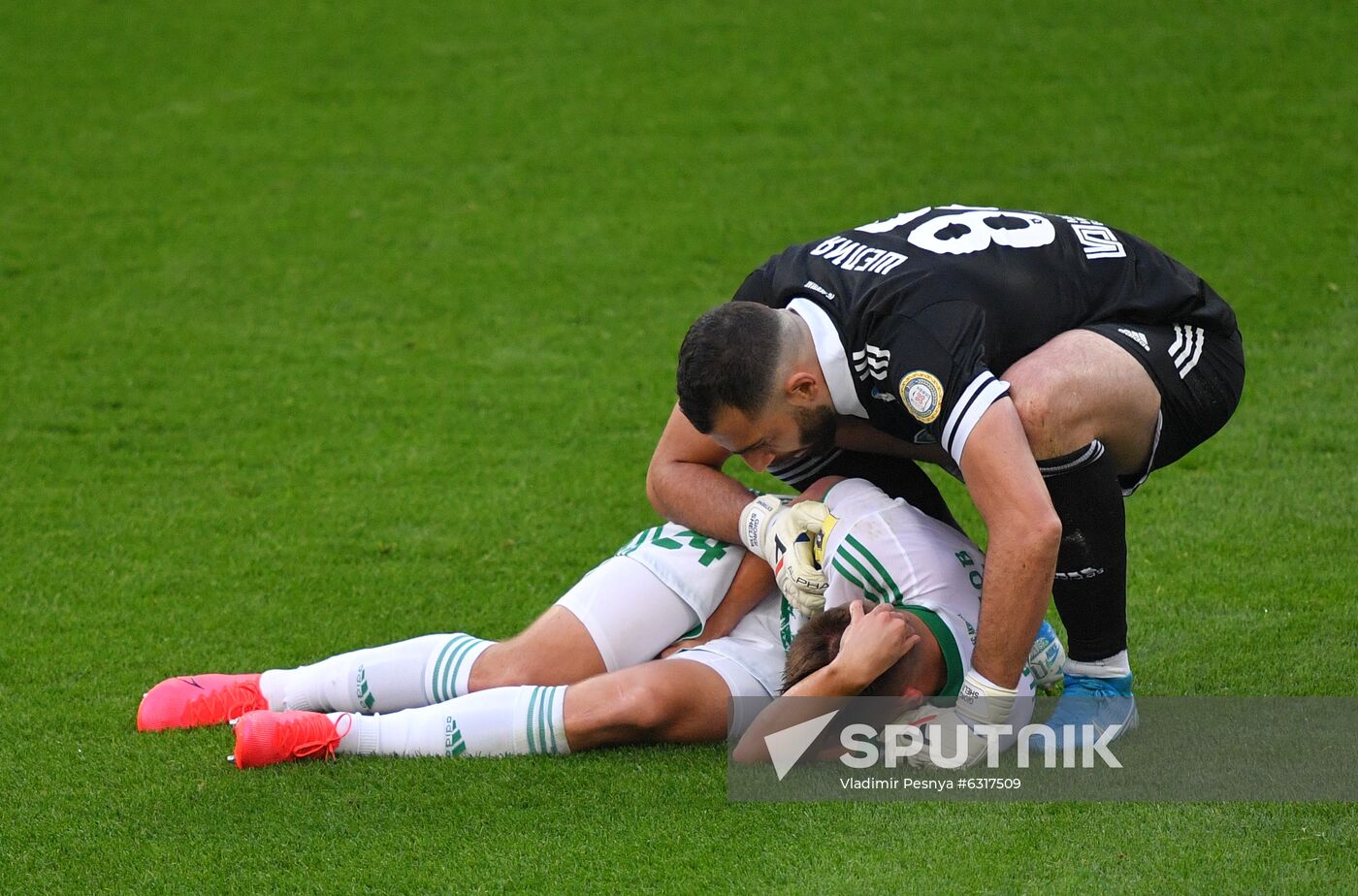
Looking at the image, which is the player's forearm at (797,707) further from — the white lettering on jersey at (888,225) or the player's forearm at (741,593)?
the white lettering on jersey at (888,225)

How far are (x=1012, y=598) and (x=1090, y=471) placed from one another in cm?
43

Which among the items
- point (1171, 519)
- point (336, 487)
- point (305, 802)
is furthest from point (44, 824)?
point (1171, 519)

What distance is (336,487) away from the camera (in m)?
5.71

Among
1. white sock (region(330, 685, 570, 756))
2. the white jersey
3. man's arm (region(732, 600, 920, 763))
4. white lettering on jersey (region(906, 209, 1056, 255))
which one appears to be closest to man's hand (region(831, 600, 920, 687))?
man's arm (region(732, 600, 920, 763))

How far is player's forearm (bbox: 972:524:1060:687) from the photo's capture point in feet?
10.00

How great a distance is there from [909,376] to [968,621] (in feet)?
2.10

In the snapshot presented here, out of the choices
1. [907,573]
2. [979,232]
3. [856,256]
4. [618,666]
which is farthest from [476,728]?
[979,232]

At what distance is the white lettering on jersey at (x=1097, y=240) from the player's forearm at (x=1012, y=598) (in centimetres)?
86

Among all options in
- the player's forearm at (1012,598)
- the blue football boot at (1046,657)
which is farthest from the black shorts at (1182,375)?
the player's forearm at (1012,598)

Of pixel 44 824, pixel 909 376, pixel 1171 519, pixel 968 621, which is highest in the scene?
pixel 909 376

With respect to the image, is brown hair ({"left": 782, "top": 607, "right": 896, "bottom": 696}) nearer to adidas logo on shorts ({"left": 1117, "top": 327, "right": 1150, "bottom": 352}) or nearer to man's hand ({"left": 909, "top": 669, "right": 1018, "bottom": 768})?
man's hand ({"left": 909, "top": 669, "right": 1018, "bottom": 768})

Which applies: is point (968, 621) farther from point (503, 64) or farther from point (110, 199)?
point (503, 64)

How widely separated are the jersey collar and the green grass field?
890mm

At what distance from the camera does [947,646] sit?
336 centimetres
